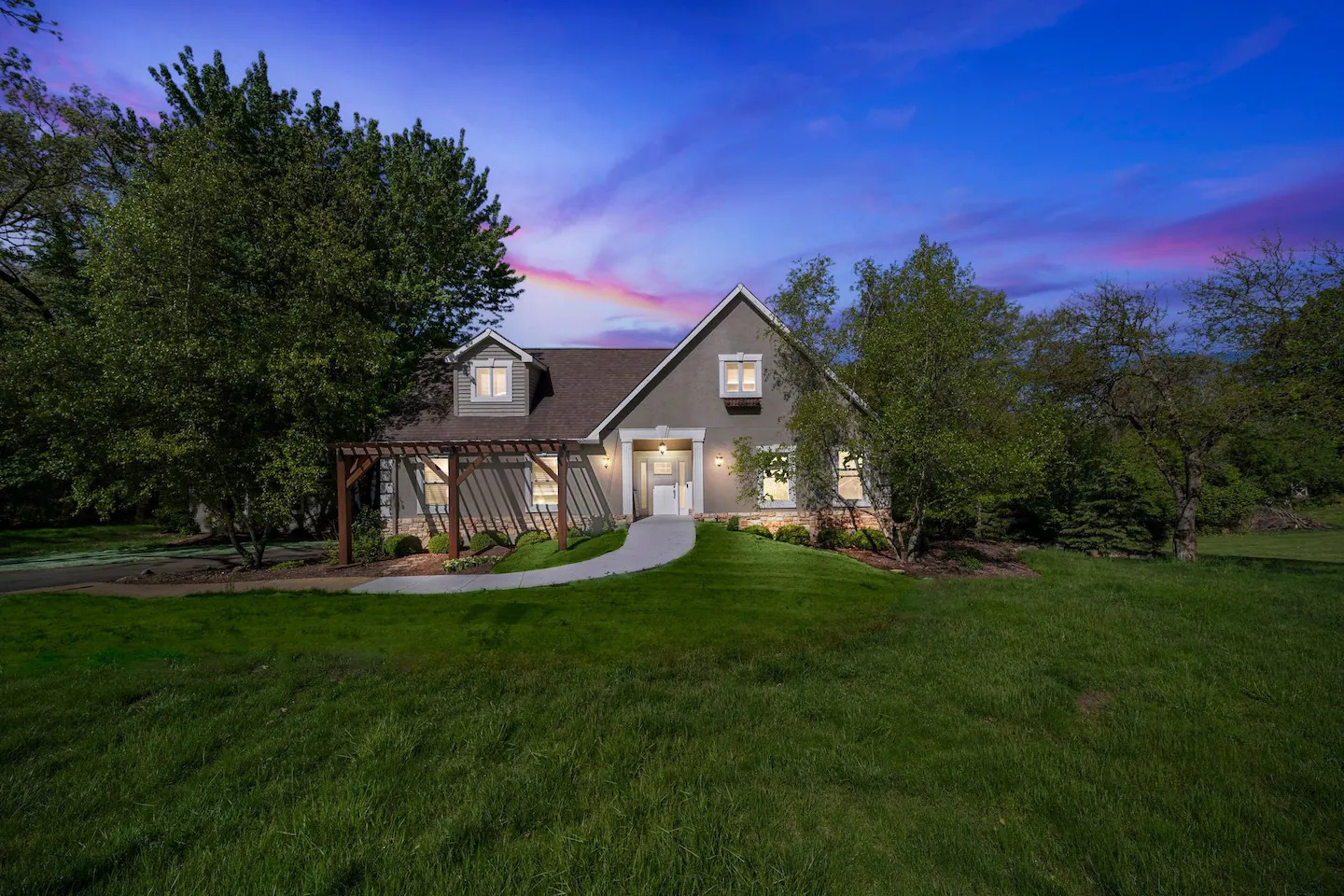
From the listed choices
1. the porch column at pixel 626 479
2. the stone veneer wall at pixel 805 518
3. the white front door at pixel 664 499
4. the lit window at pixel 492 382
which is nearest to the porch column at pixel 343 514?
the lit window at pixel 492 382

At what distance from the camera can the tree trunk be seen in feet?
51.1

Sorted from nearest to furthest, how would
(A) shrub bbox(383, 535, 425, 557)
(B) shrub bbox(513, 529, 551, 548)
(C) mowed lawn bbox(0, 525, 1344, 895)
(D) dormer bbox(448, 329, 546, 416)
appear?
(C) mowed lawn bbox(0, 525, 1344, 895)
(A) shrub bbox(383, 535, 425, 557)
(B) shrub bbox(513, 529, 551, 548)
(D) dormer bbox(448, 329, 546, 416)

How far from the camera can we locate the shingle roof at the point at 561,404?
18000 mm

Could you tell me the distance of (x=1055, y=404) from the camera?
55.2 ft

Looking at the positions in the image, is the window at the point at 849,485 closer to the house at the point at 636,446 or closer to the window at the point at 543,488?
the house at the point at 636,446

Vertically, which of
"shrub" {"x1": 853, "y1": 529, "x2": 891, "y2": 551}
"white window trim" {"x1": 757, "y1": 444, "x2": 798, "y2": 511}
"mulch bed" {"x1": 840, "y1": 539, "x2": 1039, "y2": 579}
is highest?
"white window trim" {"x1": 757, "y1": 444, "x2": 798, "y2": 511}

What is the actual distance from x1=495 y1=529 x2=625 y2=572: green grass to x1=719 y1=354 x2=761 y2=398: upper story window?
6056 mm

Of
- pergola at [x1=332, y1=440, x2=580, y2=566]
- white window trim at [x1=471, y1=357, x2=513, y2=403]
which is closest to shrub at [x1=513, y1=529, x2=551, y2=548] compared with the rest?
pergola at [x1=332, y1=440, x2=580, y2=566]

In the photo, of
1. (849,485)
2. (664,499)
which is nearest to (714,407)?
(664,499)

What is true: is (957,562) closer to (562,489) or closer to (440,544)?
(562,489)

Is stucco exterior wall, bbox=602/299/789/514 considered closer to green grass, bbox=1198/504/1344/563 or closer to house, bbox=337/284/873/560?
house, bbox=337/284/873/560

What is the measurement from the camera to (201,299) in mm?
14016

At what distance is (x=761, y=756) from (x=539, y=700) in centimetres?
235

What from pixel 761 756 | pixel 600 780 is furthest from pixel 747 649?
pixel 600 780
